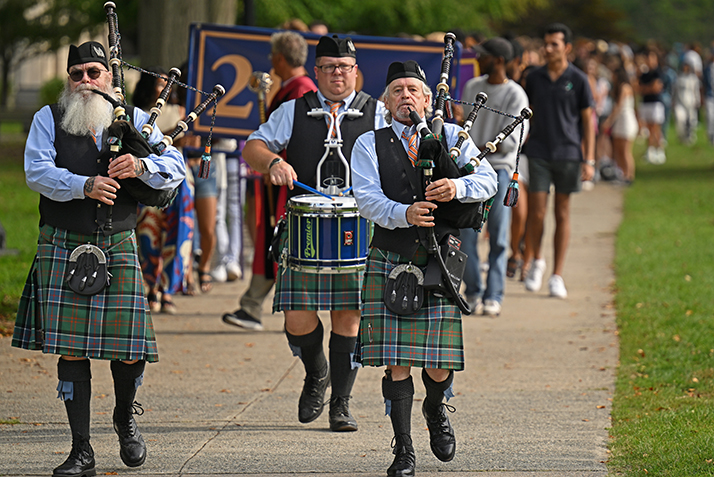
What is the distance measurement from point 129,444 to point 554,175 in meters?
5.32

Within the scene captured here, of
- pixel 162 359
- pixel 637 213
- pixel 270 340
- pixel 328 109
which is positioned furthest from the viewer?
pixel 637 213

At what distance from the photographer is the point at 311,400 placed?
5.48 meters

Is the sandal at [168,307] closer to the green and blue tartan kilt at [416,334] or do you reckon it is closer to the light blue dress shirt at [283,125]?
the light blue dress shirt at [283,125]

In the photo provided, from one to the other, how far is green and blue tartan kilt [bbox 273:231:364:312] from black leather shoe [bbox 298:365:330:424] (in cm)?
40

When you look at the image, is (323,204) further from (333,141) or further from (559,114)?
(559,114)

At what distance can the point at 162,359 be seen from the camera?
693 centimetres

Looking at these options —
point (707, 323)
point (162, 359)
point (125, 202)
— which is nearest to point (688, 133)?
point (707, 323)

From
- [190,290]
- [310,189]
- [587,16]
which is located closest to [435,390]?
[310,189]

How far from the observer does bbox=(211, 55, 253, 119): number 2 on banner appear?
333 inches

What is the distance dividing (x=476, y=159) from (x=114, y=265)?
1.66m

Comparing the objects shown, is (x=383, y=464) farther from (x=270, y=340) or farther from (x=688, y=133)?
(x=688, y=133)

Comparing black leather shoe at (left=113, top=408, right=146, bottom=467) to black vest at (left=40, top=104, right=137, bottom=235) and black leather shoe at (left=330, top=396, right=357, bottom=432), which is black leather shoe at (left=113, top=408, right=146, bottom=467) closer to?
black vest at (left=40, top=104, right=137, bottom=235)

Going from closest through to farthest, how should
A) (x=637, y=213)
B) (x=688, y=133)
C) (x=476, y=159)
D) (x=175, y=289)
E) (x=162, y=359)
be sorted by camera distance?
(x=476, y=159), (x=162, y=359), (x=175, y=289), (x=637, y=213), (x=688, y=133)

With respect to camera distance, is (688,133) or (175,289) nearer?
(175,289)
